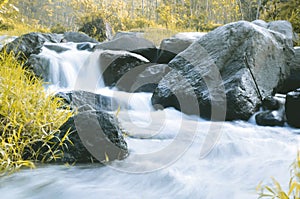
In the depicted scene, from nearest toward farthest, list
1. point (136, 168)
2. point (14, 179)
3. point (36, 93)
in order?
1. point (14, 179)
2. point (136, 168)
3. point (36, 93)

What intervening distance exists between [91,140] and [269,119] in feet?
8.61

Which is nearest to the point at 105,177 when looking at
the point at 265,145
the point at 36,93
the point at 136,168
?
the point at 136,168

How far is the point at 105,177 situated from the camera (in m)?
2.42

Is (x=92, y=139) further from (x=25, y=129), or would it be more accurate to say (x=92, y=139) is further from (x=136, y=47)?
(x=136, y=47)

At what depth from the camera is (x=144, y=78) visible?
606 centimetres

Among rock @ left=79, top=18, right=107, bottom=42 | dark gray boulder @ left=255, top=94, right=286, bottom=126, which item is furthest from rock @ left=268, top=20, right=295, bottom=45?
rock @ left=79, top=18, right=107, bottom=42

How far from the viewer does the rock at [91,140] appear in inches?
105

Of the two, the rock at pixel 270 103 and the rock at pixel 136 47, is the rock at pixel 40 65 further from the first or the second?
the rock at pixel 270 103

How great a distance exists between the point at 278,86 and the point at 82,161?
143 inches

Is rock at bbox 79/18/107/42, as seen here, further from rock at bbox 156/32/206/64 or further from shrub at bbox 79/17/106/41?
rock at bbox 156/32/206/64

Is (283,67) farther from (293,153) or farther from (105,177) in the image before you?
(105,177)

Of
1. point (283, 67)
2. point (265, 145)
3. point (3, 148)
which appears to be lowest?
point (265, 145)

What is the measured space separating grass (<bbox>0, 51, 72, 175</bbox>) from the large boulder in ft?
7.26

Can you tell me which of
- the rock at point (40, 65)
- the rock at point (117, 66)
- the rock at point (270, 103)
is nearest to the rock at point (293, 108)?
the rock at point (270, 103)
